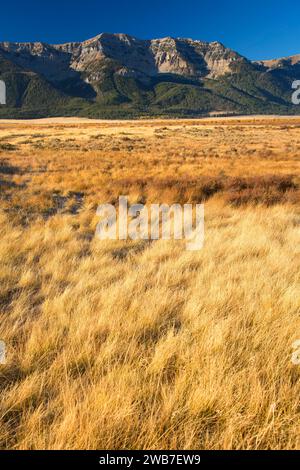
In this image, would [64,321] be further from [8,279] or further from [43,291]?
[8,279]

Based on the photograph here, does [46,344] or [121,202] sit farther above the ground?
[121,202]

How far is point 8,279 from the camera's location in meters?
4.69

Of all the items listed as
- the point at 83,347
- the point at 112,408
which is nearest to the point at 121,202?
the point at 83,347

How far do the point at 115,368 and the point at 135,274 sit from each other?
2167 millimetres

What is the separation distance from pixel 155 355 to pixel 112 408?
0.65m

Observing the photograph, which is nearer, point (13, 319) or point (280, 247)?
point (13, 319)
